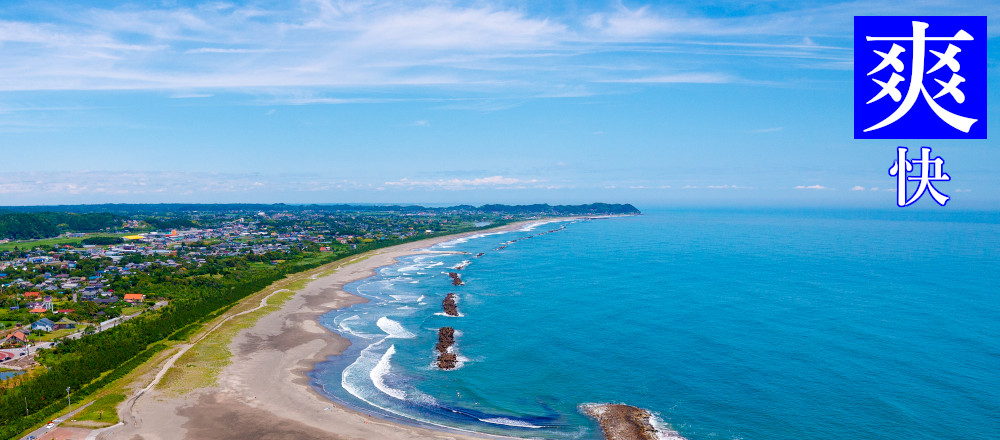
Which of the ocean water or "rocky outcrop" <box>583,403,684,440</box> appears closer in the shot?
"rocky outcrop" <box>583,403,684,440</box>

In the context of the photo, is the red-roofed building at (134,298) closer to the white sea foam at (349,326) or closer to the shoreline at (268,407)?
the shoreline at (268,407)

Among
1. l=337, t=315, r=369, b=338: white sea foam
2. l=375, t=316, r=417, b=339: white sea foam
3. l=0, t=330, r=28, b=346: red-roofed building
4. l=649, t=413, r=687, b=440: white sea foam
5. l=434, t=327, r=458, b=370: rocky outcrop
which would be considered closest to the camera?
l=649, t=413, r=687, b=440: white sea foam

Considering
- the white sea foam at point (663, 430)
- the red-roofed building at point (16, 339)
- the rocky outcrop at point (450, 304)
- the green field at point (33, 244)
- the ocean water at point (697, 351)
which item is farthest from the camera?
the green field at point (33, 244)

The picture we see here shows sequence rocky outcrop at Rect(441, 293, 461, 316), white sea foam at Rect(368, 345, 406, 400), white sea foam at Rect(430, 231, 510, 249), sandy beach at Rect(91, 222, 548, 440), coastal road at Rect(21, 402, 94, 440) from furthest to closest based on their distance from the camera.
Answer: white sea foam at Rect(430, 231, 510, 249) → rocky outcrop at Rect(441, 293, 461, 316) → white sea foam at Rect(368, 345, 406, 400) → sandy beach at Rect(91, 222, 548, 440) → coastal road at Rect(21, 402, 94, 440)

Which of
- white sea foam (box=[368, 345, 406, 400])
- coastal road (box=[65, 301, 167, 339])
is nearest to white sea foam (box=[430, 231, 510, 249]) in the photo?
coastal road (box=[65, 301, 167, 339])

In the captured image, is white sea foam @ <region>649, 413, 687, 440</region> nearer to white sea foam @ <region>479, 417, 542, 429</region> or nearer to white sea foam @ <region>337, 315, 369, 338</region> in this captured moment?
white sea foam @ <region>479, 417, 542, 429</region>

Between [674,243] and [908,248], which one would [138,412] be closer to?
[674,243]

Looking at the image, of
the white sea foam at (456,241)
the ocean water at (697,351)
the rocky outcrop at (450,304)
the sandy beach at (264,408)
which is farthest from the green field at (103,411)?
the white sea foam at (456,241)
